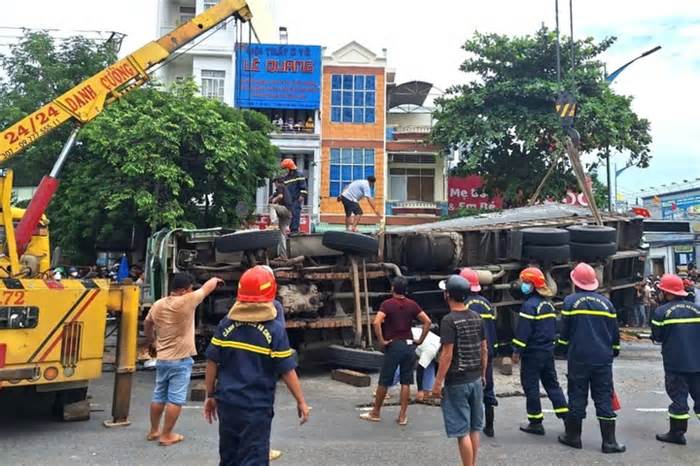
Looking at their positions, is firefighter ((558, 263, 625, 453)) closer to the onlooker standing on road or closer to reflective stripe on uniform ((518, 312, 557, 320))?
reflective stripe on uniform ((518, 312, 557, 320))

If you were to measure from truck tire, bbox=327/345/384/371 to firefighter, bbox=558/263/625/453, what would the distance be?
3301mm

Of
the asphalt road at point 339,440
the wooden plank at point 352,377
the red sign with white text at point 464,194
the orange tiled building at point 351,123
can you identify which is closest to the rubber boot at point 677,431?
the asphalt road at point 339,440

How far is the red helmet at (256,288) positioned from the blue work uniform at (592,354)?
3.15 m

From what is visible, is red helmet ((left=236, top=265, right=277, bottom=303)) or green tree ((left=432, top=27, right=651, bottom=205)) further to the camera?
green tree ((left=432, top=27, right=651, bottom=205))

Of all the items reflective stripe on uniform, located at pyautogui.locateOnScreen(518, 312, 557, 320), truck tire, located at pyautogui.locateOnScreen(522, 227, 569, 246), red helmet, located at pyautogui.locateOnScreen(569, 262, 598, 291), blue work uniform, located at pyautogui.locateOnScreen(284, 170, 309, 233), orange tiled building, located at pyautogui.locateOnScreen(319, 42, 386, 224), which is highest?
orange tiled building, located at pyautogui.locateOnScreen(319, 42, 386, 224)

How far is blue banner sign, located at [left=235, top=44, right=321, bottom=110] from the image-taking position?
2409 centimetres

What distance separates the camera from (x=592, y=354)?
523cm

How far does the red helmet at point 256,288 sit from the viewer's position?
3428 millimetres

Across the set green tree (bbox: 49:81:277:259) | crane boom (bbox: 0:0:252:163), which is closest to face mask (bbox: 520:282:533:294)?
crane boom (bbox: 0:0:252:163)

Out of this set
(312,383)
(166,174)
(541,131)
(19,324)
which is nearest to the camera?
(19,324)

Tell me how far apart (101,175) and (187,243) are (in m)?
8.63

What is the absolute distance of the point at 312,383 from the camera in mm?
8203

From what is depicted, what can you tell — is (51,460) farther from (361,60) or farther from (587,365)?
(361,60)

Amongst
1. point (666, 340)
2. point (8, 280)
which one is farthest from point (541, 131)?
point (8, 280)
